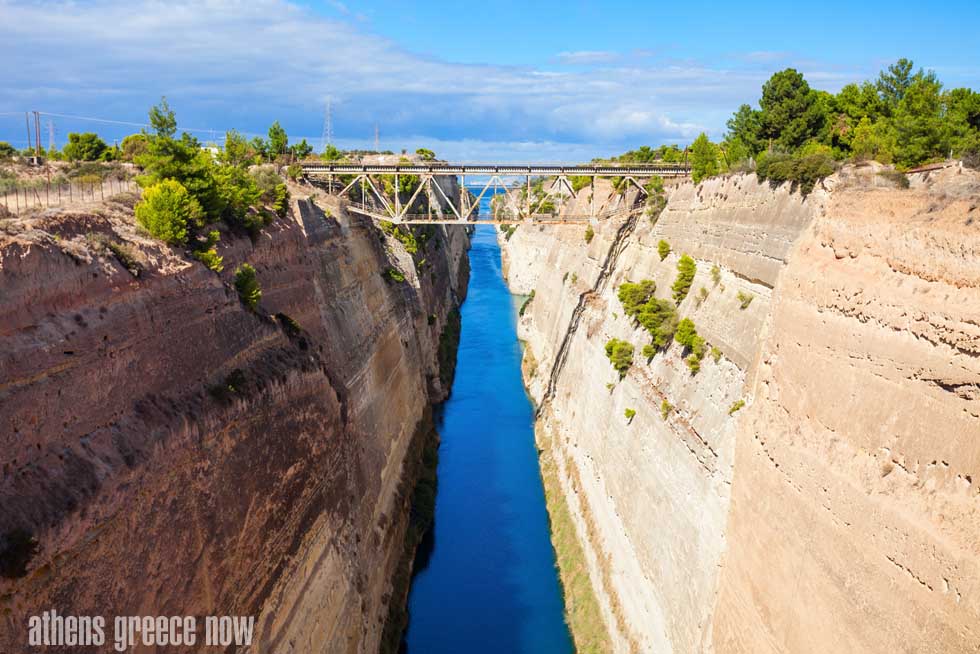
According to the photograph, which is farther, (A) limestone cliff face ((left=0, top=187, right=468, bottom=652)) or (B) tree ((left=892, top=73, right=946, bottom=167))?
(B) tree ((left=892, top=73, right=946, bottom=167))

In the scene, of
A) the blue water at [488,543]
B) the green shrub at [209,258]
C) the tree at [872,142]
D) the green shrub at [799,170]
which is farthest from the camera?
the blue water at [488,543]

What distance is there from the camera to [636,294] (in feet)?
84.4

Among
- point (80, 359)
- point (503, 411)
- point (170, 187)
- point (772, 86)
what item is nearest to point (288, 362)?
point (170, 187)

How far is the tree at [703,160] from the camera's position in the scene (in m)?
25.3

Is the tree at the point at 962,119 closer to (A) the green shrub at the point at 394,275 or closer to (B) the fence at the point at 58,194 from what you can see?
(B) the fence at the point at 58,194

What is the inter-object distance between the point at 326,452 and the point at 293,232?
22.0ft

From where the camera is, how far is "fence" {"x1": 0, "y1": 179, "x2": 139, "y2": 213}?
1462cm

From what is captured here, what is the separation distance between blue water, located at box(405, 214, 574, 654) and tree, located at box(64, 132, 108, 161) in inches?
711

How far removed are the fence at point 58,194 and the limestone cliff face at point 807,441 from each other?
1400 cm

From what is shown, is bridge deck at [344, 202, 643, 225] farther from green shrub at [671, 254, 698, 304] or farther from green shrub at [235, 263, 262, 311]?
green shrub at [235, 263, 262, 311]

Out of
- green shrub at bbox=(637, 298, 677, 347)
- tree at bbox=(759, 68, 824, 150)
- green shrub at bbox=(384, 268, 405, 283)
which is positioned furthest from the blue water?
tree at bbox=(759, 68, 824, 150)

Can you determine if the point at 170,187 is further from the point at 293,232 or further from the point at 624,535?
the point at 624,535

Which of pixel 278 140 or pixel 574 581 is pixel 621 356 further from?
pixel 278 140

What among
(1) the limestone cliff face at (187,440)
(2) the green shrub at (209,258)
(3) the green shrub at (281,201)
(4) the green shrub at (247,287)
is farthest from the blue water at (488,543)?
(3) the green shrub at (281,201)
